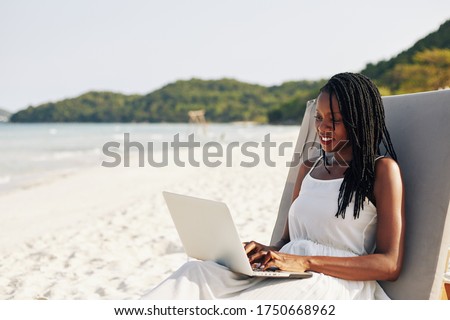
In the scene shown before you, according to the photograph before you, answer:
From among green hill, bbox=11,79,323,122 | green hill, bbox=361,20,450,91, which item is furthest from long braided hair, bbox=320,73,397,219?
green hill, bbox=11,79,323,122

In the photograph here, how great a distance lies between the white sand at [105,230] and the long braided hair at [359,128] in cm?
169

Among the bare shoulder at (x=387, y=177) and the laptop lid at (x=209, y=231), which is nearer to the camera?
the laptop lid at (x=209, y=231)

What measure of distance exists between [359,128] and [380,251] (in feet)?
1.54

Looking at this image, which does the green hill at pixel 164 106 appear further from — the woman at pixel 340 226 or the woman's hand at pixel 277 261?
the woman's hand at pixel 277 261

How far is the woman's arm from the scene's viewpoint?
1.73 metres

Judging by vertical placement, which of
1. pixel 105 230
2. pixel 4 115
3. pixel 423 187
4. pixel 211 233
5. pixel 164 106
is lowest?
pixel 105 230

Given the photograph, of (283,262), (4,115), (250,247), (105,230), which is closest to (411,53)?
(105,230)

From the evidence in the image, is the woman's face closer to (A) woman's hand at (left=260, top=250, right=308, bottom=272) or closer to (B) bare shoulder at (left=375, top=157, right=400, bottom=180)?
(B) bare shoulder at (left=375, top=157, right=400, bottom=180)

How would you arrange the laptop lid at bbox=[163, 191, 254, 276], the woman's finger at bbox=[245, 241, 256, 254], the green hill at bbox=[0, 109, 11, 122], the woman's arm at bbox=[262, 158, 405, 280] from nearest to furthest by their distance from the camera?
the laptop lid at bbox=[163, 191, 254, 276], the woman's arm at bbox=[262, 158, 405, 280], the woman's finger at bbox=[245, 241, 256, 254], the green hill at bbox=[0, 109, 11, 122]

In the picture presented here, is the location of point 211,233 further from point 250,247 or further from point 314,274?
point 314,274

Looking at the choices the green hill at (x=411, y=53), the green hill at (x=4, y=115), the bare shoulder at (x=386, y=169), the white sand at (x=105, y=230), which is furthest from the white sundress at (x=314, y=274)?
the green hill at (x=4, y=115)

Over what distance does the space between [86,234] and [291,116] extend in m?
59.1

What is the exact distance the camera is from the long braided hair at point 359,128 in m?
1.82

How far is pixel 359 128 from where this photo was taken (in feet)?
6.15
